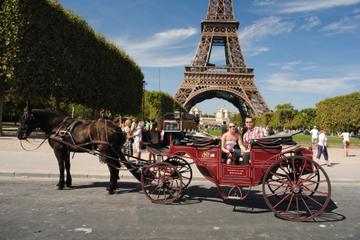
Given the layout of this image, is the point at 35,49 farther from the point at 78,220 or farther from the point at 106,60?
the point at 78,220

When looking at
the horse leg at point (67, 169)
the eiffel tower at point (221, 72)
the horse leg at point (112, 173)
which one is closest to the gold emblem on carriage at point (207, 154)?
the horse leg at point (112, 173)

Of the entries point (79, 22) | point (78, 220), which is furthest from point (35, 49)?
point (78, 220)

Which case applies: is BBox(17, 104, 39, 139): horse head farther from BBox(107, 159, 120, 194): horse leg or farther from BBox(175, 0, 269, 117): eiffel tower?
BBox(175, 0, 269, 117): eiffel tower

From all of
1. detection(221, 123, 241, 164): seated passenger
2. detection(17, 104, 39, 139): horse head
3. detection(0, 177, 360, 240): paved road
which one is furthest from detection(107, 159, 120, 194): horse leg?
detection(221, 123, 241, 164): seated passenger

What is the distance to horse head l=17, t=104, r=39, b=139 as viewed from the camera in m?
8.45

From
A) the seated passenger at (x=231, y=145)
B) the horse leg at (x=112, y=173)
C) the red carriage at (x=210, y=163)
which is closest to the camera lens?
the red carriage at (x=210, y=163)

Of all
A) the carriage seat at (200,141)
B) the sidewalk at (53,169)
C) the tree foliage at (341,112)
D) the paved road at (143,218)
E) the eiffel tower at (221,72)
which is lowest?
the paved road at (143,218)

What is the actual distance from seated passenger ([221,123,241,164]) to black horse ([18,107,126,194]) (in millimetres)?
2684

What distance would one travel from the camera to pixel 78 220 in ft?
20.1

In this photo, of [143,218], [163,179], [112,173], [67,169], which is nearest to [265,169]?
[163,179]

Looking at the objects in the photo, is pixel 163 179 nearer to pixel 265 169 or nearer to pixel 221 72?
pixel 265 169

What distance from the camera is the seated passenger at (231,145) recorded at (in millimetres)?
7449

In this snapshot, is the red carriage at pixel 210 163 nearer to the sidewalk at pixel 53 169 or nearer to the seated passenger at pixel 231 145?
the seated passenger at pixel 231 145

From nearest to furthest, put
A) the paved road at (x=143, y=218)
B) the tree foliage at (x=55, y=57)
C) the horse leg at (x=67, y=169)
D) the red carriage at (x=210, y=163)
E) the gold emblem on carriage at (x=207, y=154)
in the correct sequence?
the paved road at (x=143, y=218)
the red carriage at (x=210, y=163)
the gold emblem on carriage at (x=207, y=154)
the horse leg at (x=67, y=169)
the tree foliage at (x=55, y=57)
